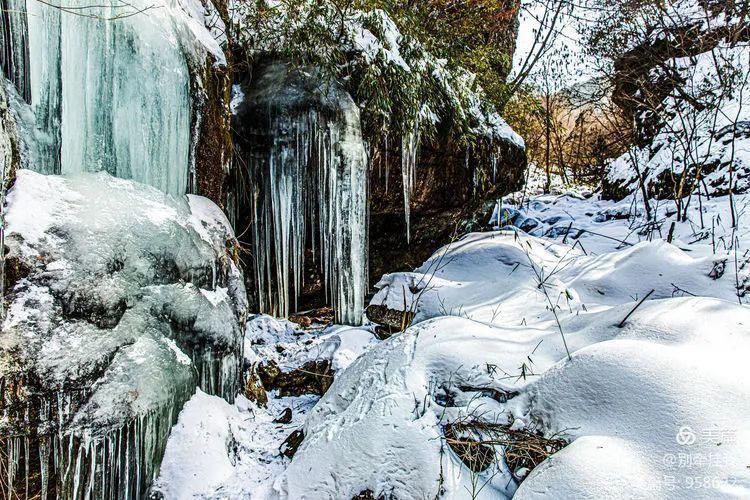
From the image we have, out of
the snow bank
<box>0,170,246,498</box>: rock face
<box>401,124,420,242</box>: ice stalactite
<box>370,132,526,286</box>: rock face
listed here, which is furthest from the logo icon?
<box>370,132,526,286</box>: rock face

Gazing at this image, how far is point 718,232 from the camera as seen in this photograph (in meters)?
4.45

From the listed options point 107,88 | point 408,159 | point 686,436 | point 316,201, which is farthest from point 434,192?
point 686,436

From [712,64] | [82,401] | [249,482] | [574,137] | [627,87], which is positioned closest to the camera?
[82,401]

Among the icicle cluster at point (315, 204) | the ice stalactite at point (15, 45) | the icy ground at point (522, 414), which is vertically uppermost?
the ice stalactite at point (15, 45)

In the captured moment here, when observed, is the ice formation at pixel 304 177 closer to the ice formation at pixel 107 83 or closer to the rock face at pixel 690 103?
the ice formation at pixel 107 83

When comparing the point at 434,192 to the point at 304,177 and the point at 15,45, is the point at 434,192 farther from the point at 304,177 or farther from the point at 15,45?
the point at 15,45

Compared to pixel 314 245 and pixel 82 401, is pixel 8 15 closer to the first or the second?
pixel 82 401

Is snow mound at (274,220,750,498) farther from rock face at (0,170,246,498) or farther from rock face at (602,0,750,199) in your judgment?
rock face at (602,0,750,199)

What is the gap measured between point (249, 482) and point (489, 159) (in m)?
4.02

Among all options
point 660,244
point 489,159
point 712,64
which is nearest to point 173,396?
point 660,244

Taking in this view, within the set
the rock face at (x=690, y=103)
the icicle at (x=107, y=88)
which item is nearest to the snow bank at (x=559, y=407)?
the icicle at (x=107, y=88)

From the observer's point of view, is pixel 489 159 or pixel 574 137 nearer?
pixel 489 159

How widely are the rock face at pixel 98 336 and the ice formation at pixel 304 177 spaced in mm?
1106

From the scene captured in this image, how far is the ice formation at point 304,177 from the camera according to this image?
11.8 feet
